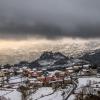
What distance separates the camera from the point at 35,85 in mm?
97562

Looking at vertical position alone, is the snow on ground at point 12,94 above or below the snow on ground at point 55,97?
below

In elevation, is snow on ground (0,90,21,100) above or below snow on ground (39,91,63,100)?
below

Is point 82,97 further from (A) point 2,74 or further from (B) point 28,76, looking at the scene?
(A) point 2,74

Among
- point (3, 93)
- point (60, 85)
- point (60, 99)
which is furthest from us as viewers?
point (60, 85)

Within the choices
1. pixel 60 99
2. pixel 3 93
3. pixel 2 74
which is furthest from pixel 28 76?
pixel 60 99

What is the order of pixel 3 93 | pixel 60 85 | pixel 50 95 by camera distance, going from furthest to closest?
pixel 60 85 < pixel 3 93 < pixel 50 95

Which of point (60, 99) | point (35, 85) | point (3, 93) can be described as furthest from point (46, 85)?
point (60, 99)

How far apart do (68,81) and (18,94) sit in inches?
1037

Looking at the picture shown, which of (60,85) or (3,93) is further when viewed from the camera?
(60,85)

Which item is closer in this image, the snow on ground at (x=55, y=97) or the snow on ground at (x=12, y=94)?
the snow on ground at (x=55, y=97)

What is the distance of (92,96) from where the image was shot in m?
65.8

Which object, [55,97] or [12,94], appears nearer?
[55,97]

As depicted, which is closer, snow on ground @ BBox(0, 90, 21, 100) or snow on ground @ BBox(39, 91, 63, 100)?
snow on ground @ BBox(39, 91, 63, 100)

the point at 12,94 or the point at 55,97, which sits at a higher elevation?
the point at 55,97
